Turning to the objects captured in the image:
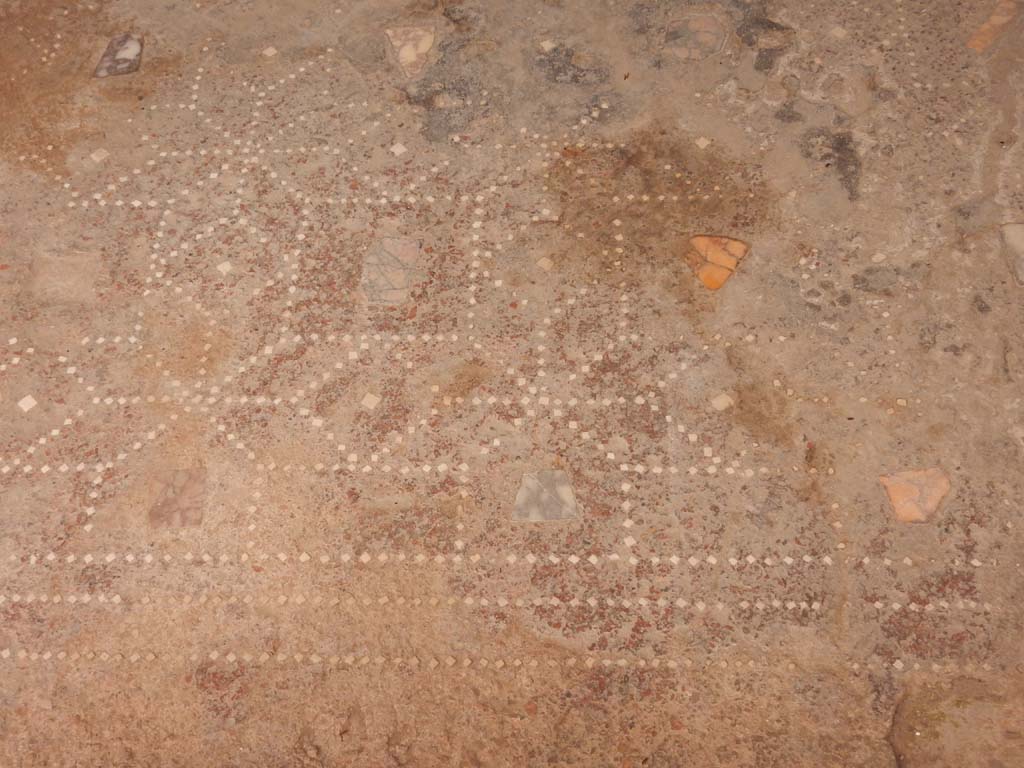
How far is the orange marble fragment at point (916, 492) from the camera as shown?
3074 mm

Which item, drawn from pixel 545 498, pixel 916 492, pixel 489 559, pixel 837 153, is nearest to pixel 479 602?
pixel 489 559

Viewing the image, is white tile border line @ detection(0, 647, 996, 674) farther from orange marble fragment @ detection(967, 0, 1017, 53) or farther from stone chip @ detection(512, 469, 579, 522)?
orange marble fragment @ detection(967, 0, 1017, 53)

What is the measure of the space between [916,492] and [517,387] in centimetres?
176

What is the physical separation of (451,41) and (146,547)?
3.13 meters

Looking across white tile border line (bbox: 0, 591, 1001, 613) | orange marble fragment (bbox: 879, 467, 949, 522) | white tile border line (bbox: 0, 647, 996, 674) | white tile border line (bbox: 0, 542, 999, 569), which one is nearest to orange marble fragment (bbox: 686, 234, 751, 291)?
orange marble fragment (bbox: 879, 467, 949, 522)

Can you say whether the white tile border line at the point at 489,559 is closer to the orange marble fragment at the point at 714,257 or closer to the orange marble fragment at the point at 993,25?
the orange marble fragment at the point at 714,257

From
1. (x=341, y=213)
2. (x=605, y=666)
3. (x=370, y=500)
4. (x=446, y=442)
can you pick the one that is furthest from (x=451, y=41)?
(x=605, y=666)

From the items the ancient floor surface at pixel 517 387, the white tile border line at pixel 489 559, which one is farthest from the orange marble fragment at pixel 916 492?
the white tile border line at pixel 489 559

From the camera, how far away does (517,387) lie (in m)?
3.36

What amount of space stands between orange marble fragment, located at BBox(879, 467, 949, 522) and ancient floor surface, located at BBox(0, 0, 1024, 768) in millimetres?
14

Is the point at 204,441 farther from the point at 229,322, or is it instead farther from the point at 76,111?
the point at 76,111

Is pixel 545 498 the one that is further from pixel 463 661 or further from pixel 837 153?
pixel 837 153

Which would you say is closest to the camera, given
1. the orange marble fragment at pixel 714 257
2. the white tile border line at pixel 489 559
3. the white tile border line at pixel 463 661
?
the white tile border line at pixel 463 661

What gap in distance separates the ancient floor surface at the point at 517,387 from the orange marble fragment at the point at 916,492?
14mm
